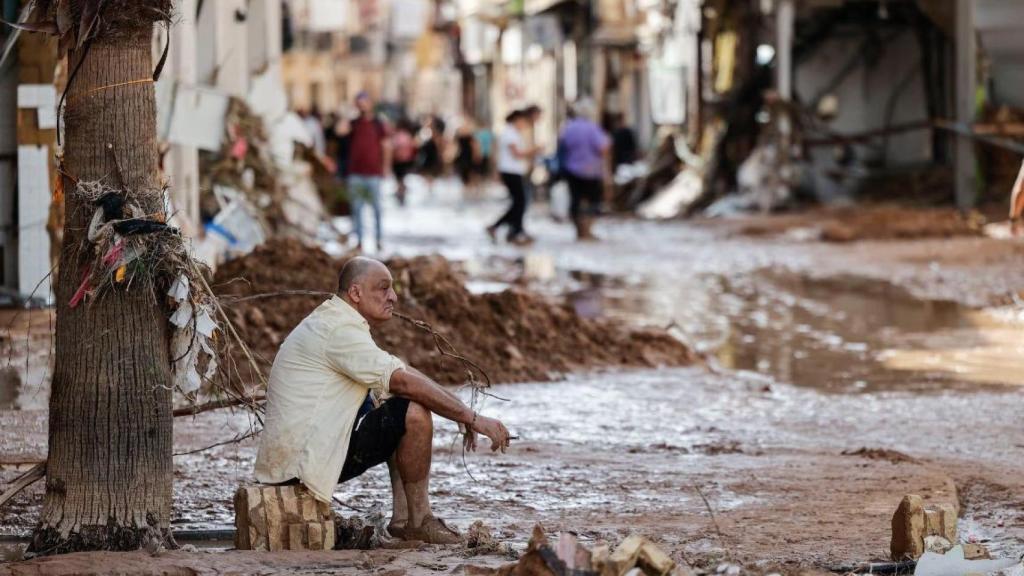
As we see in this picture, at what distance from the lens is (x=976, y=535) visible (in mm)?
6566

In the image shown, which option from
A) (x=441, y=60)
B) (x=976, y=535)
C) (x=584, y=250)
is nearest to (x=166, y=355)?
(x=976, y=535)

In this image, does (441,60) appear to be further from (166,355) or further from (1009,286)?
(166,355)

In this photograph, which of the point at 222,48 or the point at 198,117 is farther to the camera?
the point at 222,48

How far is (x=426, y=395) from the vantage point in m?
6.23

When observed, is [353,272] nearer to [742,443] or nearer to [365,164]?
[742,443]

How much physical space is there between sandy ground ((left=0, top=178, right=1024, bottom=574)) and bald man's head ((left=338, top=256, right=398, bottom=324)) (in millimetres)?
917

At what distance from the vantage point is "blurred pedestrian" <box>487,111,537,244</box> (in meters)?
23.0

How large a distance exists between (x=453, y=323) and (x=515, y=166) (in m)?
11.4

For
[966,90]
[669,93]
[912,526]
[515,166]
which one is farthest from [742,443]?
[669,93]

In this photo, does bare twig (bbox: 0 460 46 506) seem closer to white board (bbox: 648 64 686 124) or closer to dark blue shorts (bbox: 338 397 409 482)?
dark blue shorts (bbox: 338 397 409 482)

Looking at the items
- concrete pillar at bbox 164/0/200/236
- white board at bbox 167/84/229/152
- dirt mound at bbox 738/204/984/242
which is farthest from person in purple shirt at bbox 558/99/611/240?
concrete pillar at bbox 164/0/200/236

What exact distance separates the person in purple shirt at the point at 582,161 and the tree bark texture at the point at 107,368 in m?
17.6

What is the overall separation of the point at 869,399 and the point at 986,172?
15.4 meters

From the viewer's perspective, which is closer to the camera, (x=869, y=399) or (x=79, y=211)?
(x=79, y=211)
